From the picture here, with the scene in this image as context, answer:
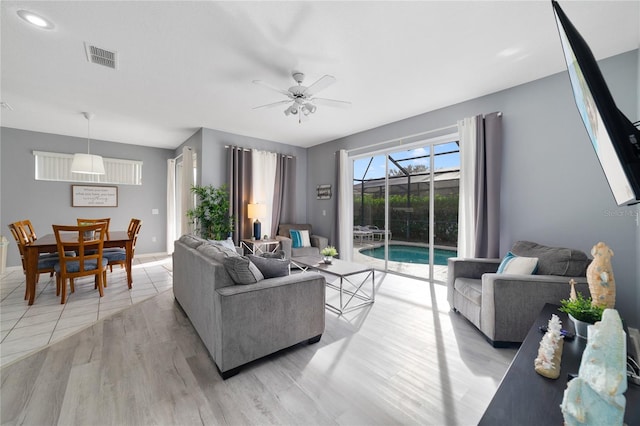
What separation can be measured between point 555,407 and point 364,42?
2.72m

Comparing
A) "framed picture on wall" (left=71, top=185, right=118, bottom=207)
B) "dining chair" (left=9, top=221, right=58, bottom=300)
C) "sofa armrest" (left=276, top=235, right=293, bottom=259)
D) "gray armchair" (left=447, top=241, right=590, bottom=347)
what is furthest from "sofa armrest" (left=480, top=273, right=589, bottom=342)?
"framed picture on wall" (left=71, top=185, right=118, bottom=207)

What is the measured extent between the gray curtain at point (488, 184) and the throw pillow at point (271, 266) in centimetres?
260

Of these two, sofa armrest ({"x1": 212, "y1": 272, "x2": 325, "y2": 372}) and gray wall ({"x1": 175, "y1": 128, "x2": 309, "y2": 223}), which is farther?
gray wall ({"x1": 175, "y1": 128, "x2": 309, "y2": 223})

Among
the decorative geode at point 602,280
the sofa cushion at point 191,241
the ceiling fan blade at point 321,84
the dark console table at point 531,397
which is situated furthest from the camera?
the sofa cushion at point 191,241

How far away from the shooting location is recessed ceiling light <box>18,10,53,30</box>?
202cm

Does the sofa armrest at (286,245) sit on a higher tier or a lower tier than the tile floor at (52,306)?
higher

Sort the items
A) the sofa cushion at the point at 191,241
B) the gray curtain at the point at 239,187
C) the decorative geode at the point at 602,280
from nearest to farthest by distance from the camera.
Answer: the decorative geode at the point at 602,280 < the sofa cushion at the point at 191,241 < the gray curtain at the point at 239,187

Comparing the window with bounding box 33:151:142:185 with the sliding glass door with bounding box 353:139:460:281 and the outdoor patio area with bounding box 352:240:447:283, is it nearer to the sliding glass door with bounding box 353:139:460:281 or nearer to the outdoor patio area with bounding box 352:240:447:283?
the sliding glass door with bounding box 353:139:460:281

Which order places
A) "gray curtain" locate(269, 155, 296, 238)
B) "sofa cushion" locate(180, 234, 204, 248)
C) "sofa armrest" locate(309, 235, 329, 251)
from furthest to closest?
"gray curtain" locate(269, 155, 296, 238) → "sofa armrest" locate(309, 235, 329, 251) → "sofa cushion" locate(180, 234, 204, 248)

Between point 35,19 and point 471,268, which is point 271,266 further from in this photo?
point 35,19

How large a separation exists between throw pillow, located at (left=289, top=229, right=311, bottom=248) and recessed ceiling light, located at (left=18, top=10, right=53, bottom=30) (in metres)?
4.18

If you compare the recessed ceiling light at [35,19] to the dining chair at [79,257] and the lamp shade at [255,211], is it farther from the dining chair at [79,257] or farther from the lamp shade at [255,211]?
the lamp shade at [255,211]

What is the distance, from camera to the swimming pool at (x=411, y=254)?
4.22 m

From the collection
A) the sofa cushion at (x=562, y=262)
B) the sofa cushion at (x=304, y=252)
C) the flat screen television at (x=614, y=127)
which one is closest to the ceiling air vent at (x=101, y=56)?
the flat screen television at (x=614, y=127)
